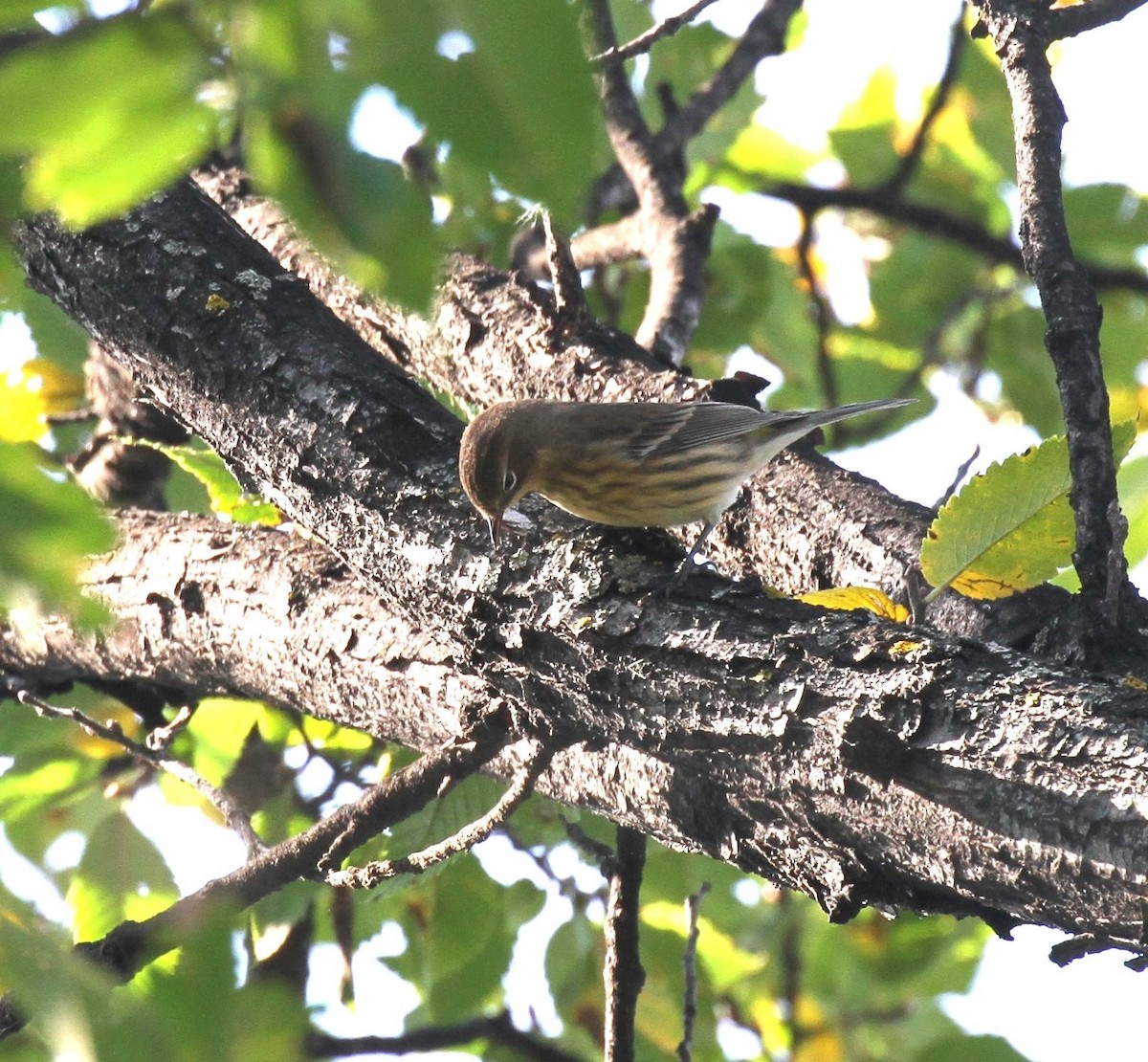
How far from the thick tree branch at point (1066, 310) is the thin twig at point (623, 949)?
1432 mm

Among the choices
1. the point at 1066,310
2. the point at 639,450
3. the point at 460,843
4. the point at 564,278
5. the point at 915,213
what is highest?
the point at 915,213

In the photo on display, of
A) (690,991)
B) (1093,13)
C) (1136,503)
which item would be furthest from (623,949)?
(1093,13)

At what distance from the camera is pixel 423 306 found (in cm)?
92

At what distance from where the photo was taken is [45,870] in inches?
209

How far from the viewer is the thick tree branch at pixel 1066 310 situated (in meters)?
2.22

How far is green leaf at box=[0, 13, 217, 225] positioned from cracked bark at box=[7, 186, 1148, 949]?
144cm

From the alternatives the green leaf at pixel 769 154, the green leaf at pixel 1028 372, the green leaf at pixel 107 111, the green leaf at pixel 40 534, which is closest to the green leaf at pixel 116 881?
the green leaf at pixel 40 534

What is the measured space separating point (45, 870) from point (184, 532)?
2.38 metres

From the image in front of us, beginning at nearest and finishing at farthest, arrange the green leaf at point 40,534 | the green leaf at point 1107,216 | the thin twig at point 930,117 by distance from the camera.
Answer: the green leaf at point 40,534, the green leaf at point 1107,216, the thin twig at point 930,117

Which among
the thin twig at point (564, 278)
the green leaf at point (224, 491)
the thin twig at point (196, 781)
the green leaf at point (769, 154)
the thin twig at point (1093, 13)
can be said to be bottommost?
the thin twig at point (196, 781)

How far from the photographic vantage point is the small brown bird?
398 centimetres

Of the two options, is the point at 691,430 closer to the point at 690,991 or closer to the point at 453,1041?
the point at 690,991

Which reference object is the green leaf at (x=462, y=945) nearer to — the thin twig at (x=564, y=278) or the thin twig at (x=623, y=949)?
the thin twig at (x=623, y=949)

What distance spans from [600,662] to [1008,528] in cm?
85
